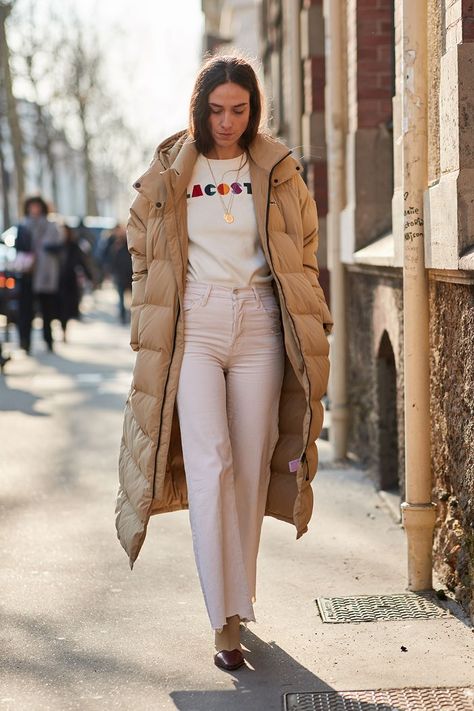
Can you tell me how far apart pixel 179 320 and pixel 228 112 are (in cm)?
74

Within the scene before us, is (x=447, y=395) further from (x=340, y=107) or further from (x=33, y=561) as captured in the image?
(x=340, y=107)

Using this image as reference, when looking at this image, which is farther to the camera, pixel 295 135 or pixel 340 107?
pixel 295 135

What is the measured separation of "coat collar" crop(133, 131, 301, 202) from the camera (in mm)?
4922

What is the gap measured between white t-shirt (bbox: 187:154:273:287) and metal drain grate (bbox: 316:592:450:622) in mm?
1491

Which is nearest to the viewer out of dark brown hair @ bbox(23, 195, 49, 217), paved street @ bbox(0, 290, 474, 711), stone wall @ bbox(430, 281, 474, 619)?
paved street @ bbox(0, 290, 474, 711)

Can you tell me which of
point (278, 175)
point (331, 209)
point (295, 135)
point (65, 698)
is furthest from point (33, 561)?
point (295, 135)

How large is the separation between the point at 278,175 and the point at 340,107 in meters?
4.70

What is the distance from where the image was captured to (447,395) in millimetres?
5777

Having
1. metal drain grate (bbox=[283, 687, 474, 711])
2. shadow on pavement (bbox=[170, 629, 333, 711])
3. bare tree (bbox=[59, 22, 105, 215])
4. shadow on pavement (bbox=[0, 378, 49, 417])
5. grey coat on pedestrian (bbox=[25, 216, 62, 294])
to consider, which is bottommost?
shadow on pavement (bbox=[0, 378, 49, 417])

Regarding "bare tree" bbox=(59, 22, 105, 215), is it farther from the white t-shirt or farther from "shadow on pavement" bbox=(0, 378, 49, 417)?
the white t-shirt

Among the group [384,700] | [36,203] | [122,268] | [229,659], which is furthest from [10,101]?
[384,700]

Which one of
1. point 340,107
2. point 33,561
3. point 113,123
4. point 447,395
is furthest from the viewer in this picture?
point 113,123

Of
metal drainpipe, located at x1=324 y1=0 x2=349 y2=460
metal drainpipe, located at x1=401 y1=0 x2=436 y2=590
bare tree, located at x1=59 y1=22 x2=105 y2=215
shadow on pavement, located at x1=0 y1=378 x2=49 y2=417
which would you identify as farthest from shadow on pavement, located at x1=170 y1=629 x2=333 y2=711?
bare tree, located at x1=59 y1=22 x2=105 y2=215

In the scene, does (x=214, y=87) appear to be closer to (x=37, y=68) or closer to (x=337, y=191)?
(x=337, y=191)
